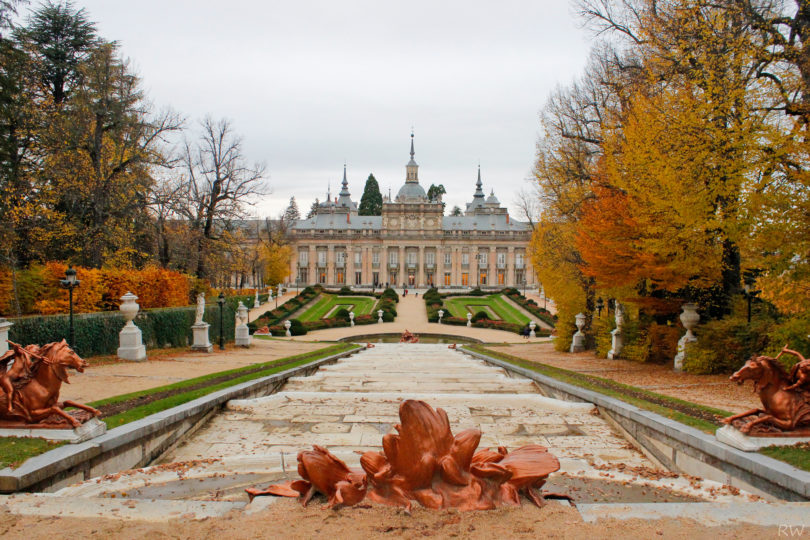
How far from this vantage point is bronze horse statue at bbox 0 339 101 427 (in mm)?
4461

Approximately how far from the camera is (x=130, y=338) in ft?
44.1

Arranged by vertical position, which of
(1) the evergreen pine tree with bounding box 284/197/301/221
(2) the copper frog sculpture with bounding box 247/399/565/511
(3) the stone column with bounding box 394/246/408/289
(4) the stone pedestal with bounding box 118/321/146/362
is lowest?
(4) the stone pedestal with bounding box 118/321/146/362

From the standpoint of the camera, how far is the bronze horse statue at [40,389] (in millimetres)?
4461

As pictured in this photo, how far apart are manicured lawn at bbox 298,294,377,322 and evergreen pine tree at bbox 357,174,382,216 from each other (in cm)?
3646

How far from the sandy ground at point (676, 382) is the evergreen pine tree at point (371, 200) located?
7592 centimetres

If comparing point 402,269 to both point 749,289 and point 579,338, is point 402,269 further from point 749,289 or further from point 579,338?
point 749,289

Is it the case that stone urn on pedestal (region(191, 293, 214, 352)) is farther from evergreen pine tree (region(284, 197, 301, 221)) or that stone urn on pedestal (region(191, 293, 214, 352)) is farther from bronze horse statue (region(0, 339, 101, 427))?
evergreen pine tree (region(284, 197, 301, 221))

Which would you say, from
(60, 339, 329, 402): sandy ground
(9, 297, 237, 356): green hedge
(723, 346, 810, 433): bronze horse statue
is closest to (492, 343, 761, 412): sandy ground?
(723, 346, 810, 433): bronze horse statue

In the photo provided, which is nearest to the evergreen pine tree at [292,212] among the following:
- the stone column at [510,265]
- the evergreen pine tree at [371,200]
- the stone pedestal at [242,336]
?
the evergreen pine tree at [371,200]

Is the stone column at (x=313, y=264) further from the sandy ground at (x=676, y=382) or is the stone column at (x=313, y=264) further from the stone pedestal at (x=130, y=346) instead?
the sandy ground at (x=676, y=382)

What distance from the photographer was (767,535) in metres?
2.77

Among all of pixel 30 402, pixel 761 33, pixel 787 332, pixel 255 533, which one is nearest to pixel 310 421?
pixel 30 402

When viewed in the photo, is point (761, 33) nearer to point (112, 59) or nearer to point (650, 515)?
point (650, 515)

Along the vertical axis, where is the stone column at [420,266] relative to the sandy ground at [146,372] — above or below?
above
